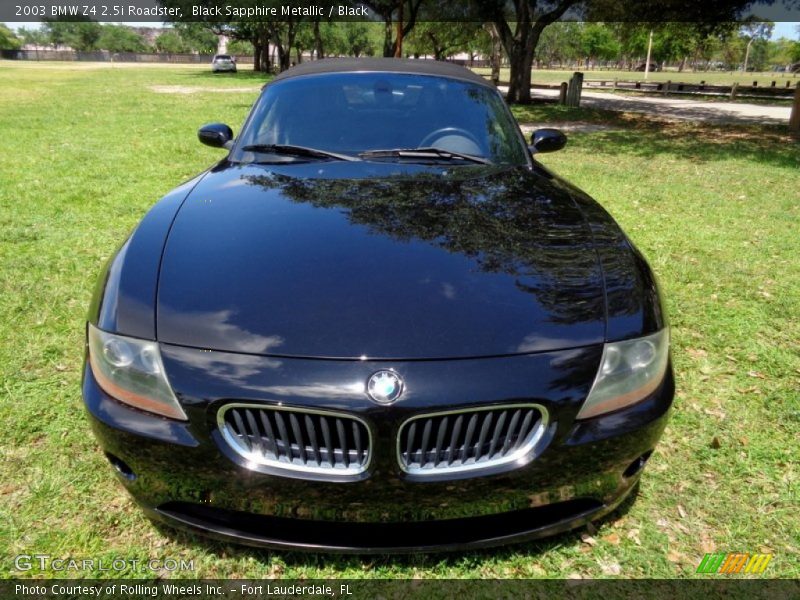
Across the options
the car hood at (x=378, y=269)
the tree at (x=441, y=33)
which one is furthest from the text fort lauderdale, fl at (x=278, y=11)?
the car hood at (x=378, y=269)

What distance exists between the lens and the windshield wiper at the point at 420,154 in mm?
2945

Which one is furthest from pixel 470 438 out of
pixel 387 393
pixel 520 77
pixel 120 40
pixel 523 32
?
pixel 120 40

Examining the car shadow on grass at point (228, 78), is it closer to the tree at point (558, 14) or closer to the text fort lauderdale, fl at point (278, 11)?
the text fort lauderdale, fl at point (278, 11)

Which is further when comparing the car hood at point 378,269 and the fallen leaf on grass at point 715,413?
the fallen leaf on grass at point 715,413

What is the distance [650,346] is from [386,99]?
83.5 inches

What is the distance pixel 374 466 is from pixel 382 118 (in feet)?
7.00

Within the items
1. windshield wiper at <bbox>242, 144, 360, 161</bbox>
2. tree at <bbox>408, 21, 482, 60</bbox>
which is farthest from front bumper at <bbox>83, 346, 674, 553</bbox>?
tree at <bbox>408, 21, 482, 60</bbox>

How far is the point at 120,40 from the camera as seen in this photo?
119 meters

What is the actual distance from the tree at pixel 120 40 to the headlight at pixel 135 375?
13217 centimetres

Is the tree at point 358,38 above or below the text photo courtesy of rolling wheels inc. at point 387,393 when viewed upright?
above

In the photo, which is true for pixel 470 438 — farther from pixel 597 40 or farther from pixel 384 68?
pixel 597 40

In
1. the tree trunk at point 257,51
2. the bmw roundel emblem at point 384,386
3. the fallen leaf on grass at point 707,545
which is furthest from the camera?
the tree trunk at point 257,51

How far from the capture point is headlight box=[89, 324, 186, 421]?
1.67 meters

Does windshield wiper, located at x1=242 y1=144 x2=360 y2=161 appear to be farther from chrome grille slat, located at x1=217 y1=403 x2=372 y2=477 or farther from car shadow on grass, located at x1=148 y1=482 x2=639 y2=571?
car shadow on grass, located at x1=148 y1=482 x2=639 y2=571
